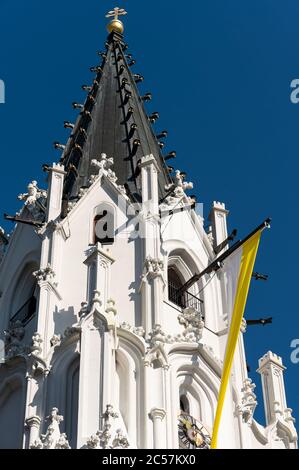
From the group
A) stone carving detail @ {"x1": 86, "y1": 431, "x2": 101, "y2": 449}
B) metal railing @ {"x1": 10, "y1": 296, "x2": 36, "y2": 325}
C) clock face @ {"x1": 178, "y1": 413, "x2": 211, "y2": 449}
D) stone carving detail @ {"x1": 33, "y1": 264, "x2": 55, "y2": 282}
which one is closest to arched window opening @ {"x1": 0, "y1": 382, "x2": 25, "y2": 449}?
metal railing @ {"x1": 10, "y1": 296, "x2": 36, "y2": 325}

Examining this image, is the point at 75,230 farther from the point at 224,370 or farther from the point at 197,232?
the point at 224,370

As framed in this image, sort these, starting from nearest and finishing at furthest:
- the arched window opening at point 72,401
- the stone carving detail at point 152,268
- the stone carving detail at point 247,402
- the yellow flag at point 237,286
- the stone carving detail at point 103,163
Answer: the arched window opening at point 72,401, the yellow flag at point 237,286, the stone carving detail at point 247,402, the stone carving detail at point 152,268, the stone carving detail at point 103,163

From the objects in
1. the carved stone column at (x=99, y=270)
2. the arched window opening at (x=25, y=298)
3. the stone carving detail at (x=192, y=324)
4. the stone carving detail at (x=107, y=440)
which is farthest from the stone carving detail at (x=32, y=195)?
the stone carving detail at (x=107, y=440)

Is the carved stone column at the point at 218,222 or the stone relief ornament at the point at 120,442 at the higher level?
the carved stone column at the point at 218,222

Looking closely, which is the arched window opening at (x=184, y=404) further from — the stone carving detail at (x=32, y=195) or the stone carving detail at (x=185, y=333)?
the stone carving detail at (x=32, y=195)

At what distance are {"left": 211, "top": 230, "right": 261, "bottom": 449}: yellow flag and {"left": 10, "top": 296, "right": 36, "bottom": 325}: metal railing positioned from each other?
6.42m

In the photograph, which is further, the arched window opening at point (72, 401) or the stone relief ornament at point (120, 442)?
the arched window opening at point (72, 401)

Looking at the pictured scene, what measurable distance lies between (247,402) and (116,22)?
27.7m

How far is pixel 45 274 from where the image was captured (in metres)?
45.3

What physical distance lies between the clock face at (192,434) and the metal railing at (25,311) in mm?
6964

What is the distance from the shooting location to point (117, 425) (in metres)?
39.2

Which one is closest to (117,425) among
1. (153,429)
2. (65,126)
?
(153,429)

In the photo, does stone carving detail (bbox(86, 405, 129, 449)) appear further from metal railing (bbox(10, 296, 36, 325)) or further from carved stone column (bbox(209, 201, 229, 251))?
carved stone column (bbox(209, 201, 229, 251))

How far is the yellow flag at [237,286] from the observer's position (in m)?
42.2
